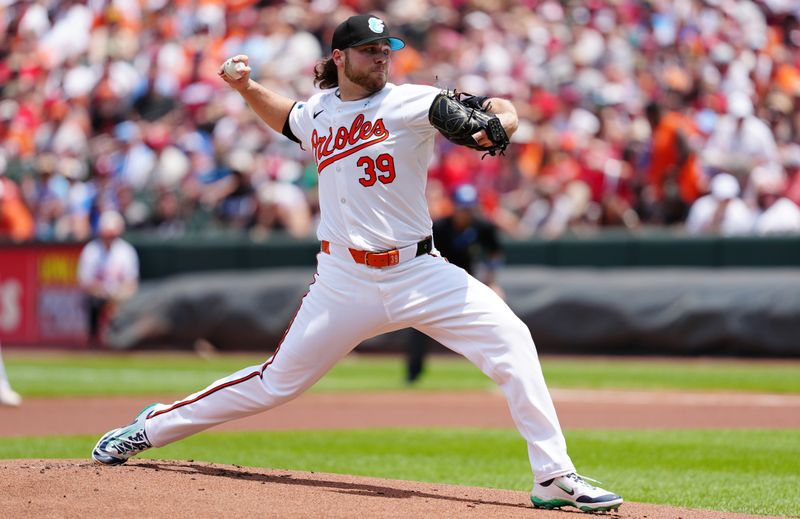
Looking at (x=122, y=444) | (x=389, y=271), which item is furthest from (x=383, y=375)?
(x=389, y=271)

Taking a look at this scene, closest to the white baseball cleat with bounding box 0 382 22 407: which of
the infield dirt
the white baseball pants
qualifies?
the infield dirt

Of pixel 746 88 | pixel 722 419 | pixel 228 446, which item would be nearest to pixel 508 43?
pixel 746 88

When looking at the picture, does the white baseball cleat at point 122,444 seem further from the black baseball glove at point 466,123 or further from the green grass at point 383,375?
the green grass at point 383,375

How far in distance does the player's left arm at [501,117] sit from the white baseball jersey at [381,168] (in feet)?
0.94

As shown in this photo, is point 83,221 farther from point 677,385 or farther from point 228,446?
point 228,446

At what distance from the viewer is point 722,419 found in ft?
34.4

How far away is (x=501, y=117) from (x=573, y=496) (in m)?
1.69

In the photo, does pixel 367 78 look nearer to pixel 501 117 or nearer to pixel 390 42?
pixel 390 42

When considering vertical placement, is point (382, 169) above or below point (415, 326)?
above

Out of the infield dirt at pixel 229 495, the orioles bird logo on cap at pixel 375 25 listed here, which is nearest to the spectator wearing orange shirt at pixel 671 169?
the infield dirt at pixel 229 495

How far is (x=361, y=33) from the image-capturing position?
5.96 m

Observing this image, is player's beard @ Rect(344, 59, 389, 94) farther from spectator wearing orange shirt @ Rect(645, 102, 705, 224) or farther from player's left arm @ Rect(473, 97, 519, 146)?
spectator wearing orange shirt @ Rect(645, 102, 705, 224)

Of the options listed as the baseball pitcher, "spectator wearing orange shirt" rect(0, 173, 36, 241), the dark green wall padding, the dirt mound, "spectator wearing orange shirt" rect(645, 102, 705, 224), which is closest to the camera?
the dirt mound

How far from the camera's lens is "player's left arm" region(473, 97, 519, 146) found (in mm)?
5618
